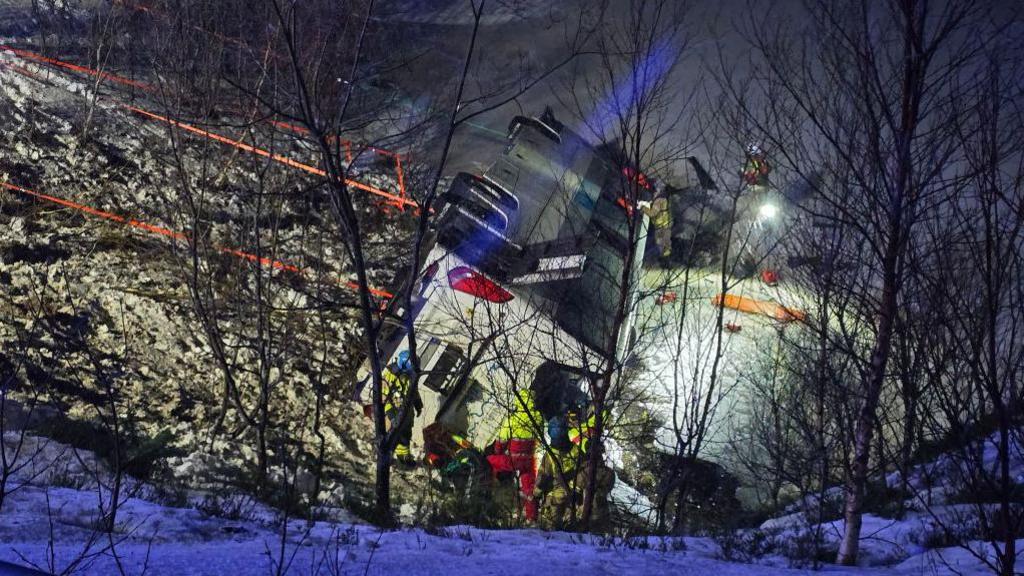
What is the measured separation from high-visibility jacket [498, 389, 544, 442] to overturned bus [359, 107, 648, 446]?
0.14 meters

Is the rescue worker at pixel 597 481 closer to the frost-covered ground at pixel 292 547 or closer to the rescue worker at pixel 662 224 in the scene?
the frost-covered ground at pixel 292 547

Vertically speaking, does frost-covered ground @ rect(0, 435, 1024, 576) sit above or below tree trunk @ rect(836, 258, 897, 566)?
below

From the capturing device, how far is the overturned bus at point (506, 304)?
8.82m

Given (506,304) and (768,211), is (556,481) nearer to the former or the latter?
(506,304)

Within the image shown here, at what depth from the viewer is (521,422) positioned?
28.2 feet

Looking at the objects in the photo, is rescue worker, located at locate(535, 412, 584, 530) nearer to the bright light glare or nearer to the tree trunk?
the tree trunk

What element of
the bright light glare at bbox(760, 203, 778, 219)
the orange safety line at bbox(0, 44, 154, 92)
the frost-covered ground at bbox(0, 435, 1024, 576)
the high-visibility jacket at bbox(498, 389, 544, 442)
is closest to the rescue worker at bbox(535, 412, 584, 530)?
the high-visibility jacket at bbox(498, 389, 544, 442)

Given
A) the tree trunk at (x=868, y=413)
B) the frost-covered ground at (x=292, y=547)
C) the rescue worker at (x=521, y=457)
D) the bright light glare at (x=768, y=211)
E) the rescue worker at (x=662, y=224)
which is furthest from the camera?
the rescue worker at (x=662, y=224)

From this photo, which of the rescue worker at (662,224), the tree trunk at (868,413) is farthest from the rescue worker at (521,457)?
the rescue worker at (662,224)

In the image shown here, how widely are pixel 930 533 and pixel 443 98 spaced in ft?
42.1

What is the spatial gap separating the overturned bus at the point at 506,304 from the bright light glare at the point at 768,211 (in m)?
3.16

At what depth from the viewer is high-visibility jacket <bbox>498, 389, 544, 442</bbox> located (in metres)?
8.46

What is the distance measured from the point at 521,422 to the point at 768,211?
6619 millimetres

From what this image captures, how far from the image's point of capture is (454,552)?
16.0 ft
